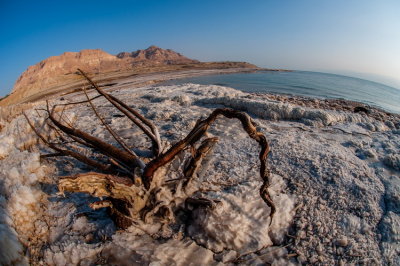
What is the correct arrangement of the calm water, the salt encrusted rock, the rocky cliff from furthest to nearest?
the rocky cliff < the calm water < the salt encrusted rock

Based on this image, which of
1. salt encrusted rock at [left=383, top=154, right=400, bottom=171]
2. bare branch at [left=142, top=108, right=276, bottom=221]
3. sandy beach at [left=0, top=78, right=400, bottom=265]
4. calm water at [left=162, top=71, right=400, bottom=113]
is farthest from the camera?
calm water at [left=162, top=71, right=400, bottom=113]

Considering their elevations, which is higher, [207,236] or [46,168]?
[46,168]

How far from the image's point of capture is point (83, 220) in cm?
264

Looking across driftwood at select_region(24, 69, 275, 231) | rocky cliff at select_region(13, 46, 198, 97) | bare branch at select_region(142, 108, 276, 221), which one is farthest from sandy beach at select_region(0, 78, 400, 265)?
rocky cliff at select_region(13, 46, 198, 97)

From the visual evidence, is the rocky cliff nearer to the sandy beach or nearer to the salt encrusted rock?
the sandy beach

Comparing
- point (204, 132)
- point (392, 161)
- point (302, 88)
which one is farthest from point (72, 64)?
point (392, 161)

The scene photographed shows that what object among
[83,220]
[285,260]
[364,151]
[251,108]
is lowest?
[285,260]

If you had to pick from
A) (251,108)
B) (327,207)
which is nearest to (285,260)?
(327,207)

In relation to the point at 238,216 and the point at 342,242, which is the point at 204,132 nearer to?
the point at 238,216

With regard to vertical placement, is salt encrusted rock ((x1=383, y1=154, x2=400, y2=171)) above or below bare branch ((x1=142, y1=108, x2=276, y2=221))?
below

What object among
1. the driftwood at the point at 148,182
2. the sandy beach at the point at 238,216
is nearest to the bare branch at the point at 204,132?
the driftwood at the point at 148,182

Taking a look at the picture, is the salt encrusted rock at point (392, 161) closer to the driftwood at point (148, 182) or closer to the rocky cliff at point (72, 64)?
the driftwood at point (148, 182)

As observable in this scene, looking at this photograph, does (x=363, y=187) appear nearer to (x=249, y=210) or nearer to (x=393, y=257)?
(x=393, y=257)

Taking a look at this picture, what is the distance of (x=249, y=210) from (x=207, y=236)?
740 mm
